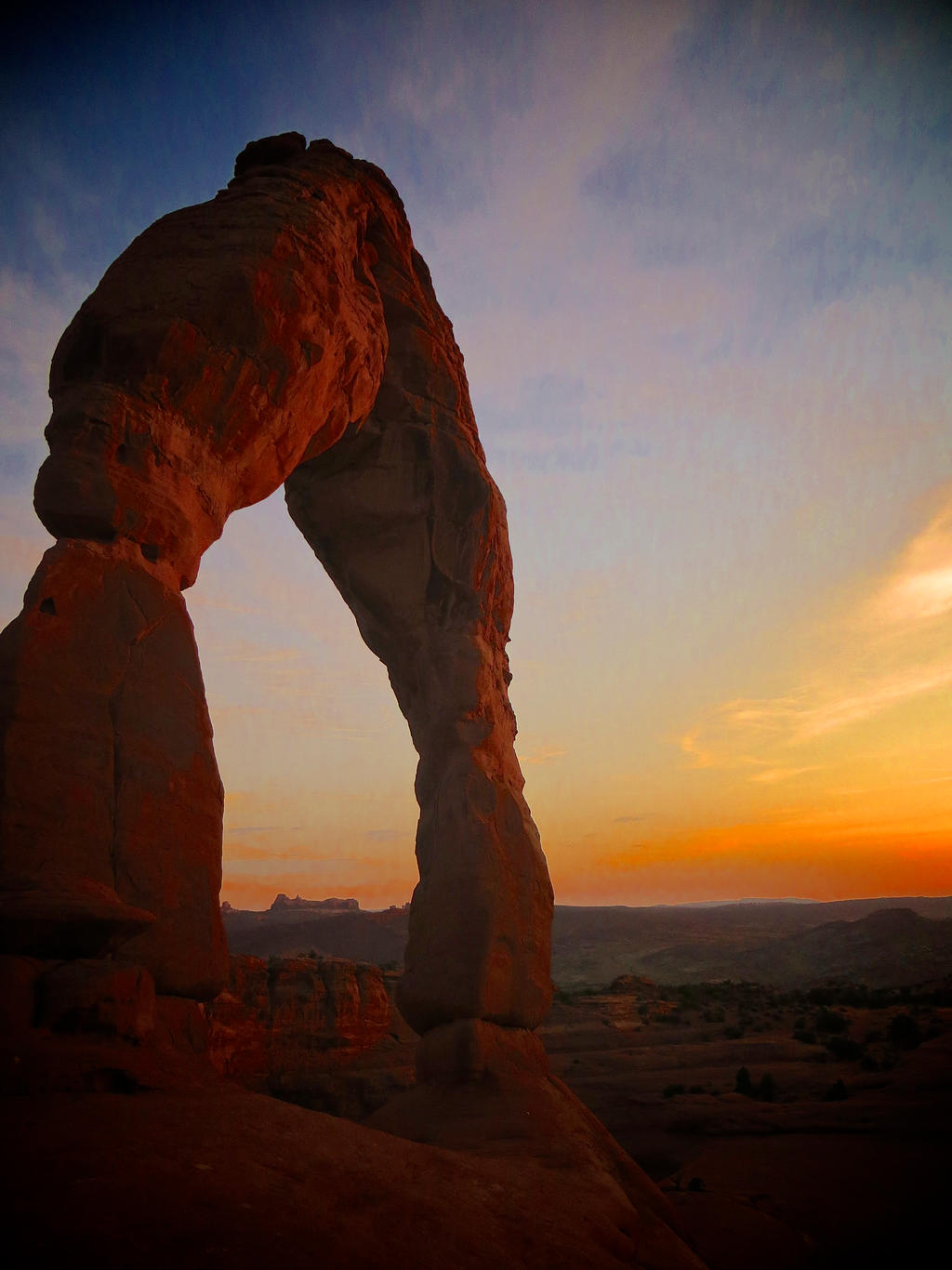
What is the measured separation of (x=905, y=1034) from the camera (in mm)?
19141

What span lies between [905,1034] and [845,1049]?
2.18 m

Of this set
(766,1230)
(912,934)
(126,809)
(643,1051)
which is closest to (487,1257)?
(126,809)

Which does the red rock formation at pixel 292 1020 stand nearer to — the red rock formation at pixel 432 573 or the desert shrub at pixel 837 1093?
the red rock formation at pixel 432 573

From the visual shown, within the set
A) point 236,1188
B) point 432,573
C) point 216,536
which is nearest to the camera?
point 236,1188

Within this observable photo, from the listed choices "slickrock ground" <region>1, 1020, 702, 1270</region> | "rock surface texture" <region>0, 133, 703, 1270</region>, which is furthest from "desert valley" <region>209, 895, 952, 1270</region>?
"slickrock ground" <region>1, 1020, 702, 1270</region>

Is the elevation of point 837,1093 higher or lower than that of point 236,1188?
lower

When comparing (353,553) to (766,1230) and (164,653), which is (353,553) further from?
(766,1230)

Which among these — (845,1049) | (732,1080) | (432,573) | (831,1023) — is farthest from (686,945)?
(432,573)

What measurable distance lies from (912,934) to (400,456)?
48636mm

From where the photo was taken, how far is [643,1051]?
807 inches

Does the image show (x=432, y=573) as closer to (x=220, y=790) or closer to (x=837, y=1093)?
(x=220, y=790)

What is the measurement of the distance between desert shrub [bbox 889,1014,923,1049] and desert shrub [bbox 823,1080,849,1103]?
5144 millimetres

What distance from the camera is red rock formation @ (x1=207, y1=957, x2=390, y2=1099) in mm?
16188

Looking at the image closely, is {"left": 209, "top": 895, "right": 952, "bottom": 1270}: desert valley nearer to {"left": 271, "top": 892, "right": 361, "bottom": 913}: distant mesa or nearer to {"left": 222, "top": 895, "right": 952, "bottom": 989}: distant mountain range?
{"left": 222, "top": 895, "right": 952, "bottom": 989}: distant mountain range
